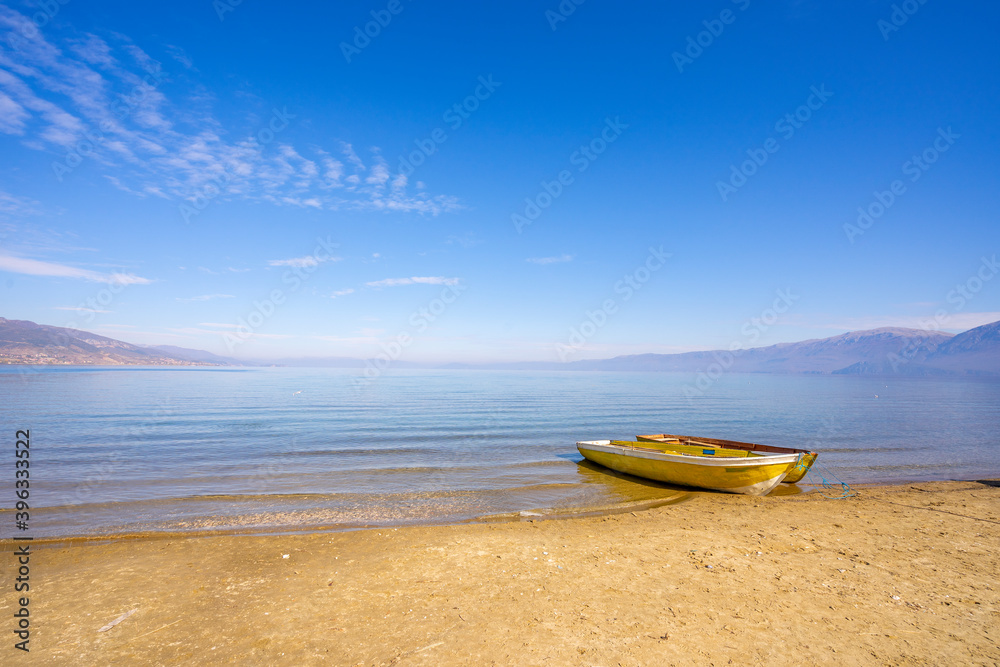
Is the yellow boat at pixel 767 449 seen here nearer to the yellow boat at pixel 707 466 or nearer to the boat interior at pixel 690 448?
the boat interior at pixel 690 448

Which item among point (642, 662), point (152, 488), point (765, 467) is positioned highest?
point (765, 467)

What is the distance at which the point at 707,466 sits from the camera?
51.8 ft

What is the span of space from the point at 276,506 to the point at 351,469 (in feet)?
17.9

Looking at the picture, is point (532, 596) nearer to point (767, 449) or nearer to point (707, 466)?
point (707, 466)

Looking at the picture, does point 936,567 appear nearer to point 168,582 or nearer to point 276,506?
point 168,582

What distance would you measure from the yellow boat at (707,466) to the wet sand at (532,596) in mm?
3417

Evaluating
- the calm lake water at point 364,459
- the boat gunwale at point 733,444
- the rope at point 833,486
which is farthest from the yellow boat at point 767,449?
the calm lake water at point 364,459

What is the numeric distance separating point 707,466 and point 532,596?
10.7 m

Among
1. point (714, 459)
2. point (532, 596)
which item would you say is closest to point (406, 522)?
point (532, 596)

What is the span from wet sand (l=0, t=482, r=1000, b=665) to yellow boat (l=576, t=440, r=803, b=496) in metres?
3.42

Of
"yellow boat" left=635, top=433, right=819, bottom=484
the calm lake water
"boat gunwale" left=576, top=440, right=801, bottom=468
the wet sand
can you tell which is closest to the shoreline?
the calm lake water

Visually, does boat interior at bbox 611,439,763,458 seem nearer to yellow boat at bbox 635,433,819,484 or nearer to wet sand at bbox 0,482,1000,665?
yellow boat at bbox 635,433,819,484

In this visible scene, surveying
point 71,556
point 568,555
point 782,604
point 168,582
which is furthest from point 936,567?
point 71,556

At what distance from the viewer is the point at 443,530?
38.3 feet
